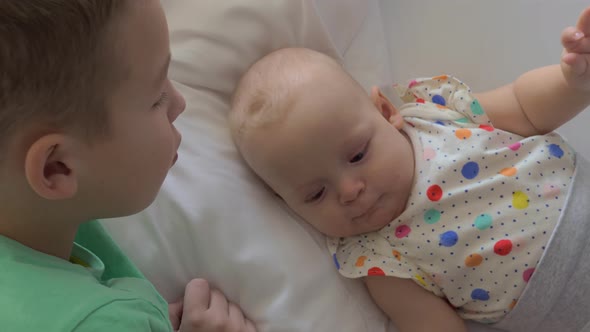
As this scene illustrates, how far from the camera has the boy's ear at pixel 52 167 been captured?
0.60 meters

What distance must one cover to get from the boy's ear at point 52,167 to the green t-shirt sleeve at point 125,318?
133 mm

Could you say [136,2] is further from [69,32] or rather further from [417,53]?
[417,53]

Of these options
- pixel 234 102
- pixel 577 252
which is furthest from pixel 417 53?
pixel 577 252

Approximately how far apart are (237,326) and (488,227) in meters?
0.45

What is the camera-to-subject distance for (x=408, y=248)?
1026mm

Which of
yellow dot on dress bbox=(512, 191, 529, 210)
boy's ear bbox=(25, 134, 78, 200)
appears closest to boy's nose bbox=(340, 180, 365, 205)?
yellow dot on dress bbox=(512, 191, 529, 210)

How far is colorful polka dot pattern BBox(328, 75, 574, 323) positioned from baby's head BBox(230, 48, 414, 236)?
0.04 m

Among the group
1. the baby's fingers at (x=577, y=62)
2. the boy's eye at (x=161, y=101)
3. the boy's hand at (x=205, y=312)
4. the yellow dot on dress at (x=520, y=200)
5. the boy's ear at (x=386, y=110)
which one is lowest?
the boy's hand at (x=205, y=312)

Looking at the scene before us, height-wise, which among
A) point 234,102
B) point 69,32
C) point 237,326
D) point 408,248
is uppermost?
point 69,32

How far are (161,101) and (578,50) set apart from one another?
0.66 metres

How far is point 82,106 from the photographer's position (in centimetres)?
61

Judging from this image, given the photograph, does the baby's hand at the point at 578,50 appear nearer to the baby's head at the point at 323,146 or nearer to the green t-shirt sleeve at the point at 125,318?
the baby's head at the point at 323,146

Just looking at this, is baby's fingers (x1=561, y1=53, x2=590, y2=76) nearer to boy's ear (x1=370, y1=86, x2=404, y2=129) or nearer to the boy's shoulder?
boy's ear (x1=370, y1=86, x2=404, y2=129)

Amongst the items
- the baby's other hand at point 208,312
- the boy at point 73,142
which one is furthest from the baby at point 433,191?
the boy at point 73,142
